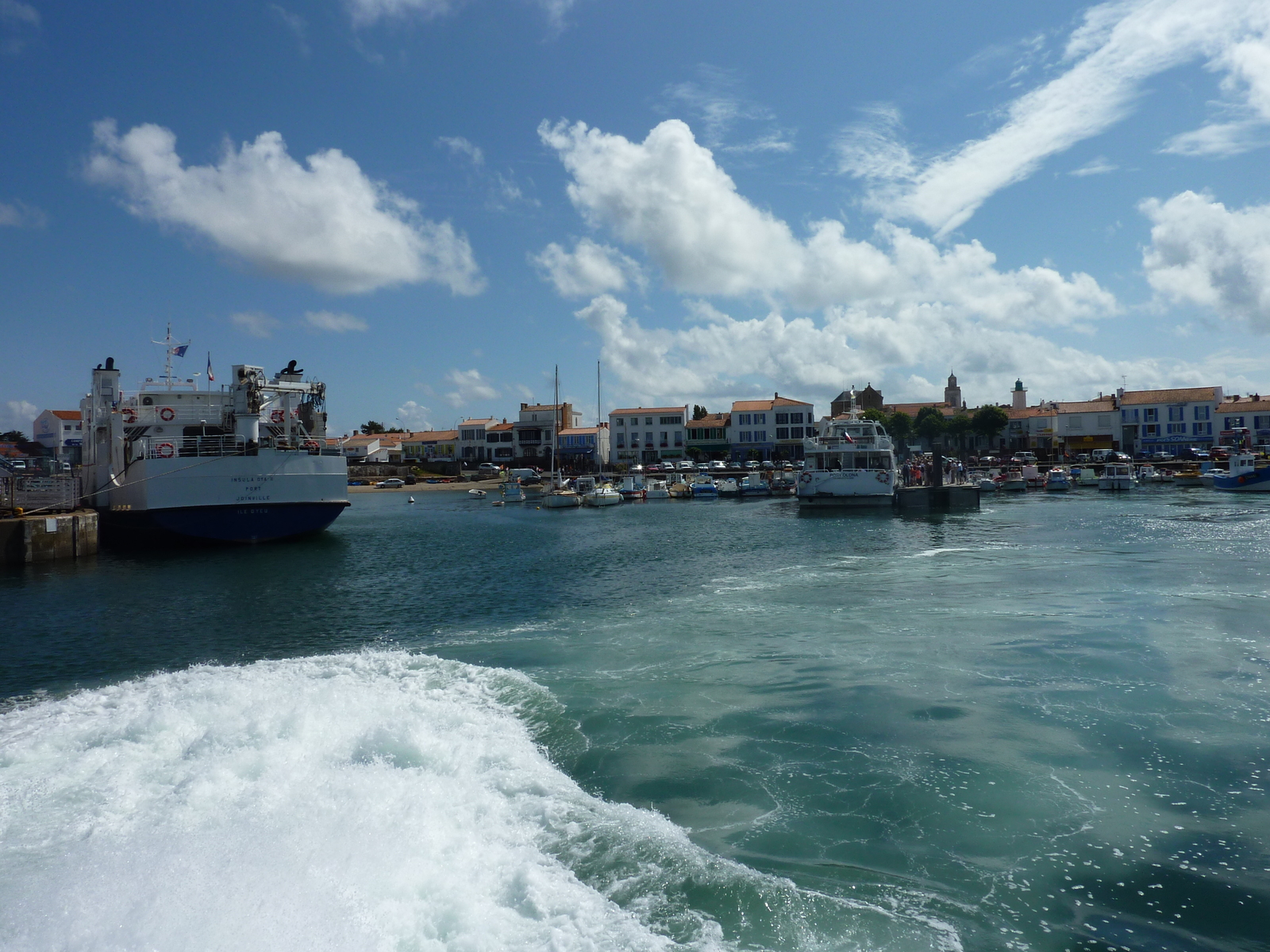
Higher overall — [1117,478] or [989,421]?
[989,421]

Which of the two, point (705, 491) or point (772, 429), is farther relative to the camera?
point (772, 429)

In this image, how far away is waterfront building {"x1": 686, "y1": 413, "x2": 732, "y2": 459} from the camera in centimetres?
10144

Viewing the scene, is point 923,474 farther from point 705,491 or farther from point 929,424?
point 929,424

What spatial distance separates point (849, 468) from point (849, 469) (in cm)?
30

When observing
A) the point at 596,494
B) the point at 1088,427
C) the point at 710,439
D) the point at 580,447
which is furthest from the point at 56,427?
the point at 1088,427

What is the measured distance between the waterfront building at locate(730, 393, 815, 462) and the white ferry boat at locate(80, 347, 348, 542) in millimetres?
70531

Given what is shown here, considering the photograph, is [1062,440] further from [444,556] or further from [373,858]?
[373,858]

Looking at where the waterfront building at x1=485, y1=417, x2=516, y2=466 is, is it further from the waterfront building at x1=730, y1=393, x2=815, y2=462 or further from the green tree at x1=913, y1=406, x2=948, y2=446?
the green tree at x1=913, y1=406, x2=948, y2=446

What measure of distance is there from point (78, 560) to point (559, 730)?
29.7 m

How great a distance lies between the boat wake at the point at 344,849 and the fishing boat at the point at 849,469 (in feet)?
140

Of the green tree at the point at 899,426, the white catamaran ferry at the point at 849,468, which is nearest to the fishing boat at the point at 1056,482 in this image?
the white catamaran ferry at the point at 849,468

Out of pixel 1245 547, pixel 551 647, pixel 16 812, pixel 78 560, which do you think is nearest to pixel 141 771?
pixel 16 812

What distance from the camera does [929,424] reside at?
10144cm

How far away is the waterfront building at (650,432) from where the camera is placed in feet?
337
